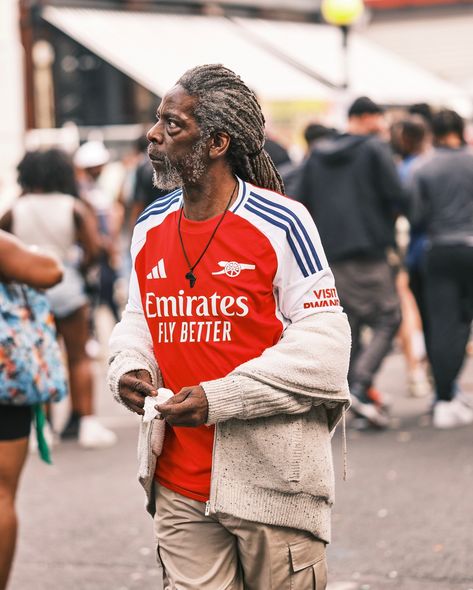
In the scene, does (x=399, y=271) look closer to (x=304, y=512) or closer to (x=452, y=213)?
(x=452, y=213)

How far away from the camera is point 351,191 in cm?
858

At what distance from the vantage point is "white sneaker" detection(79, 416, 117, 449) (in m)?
8.50

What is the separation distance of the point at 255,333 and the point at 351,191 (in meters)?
5.43

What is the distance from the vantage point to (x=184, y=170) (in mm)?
3252

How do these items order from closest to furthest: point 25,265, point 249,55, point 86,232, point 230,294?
point 230,294 < point 25,265 < point 86,232 < point 249,55

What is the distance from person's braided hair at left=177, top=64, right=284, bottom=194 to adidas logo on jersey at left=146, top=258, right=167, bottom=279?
0.31 meters

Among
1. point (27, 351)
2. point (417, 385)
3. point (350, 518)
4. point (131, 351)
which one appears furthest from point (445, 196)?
point (131, 351)

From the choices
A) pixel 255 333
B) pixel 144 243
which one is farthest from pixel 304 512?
pixel 144 243

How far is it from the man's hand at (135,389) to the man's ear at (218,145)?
→ 577 mm

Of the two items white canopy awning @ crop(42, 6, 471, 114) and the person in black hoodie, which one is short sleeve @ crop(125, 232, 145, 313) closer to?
the person in black hoodie

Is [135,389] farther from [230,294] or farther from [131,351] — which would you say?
[230,294]

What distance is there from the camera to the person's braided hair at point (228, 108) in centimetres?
321

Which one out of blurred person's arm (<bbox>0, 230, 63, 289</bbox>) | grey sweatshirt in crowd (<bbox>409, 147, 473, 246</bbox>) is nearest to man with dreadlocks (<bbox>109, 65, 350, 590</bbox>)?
blurred person's arm (<bbox>0, 230, 63, 289</bbox>)

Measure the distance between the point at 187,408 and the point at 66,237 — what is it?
17.3ft
